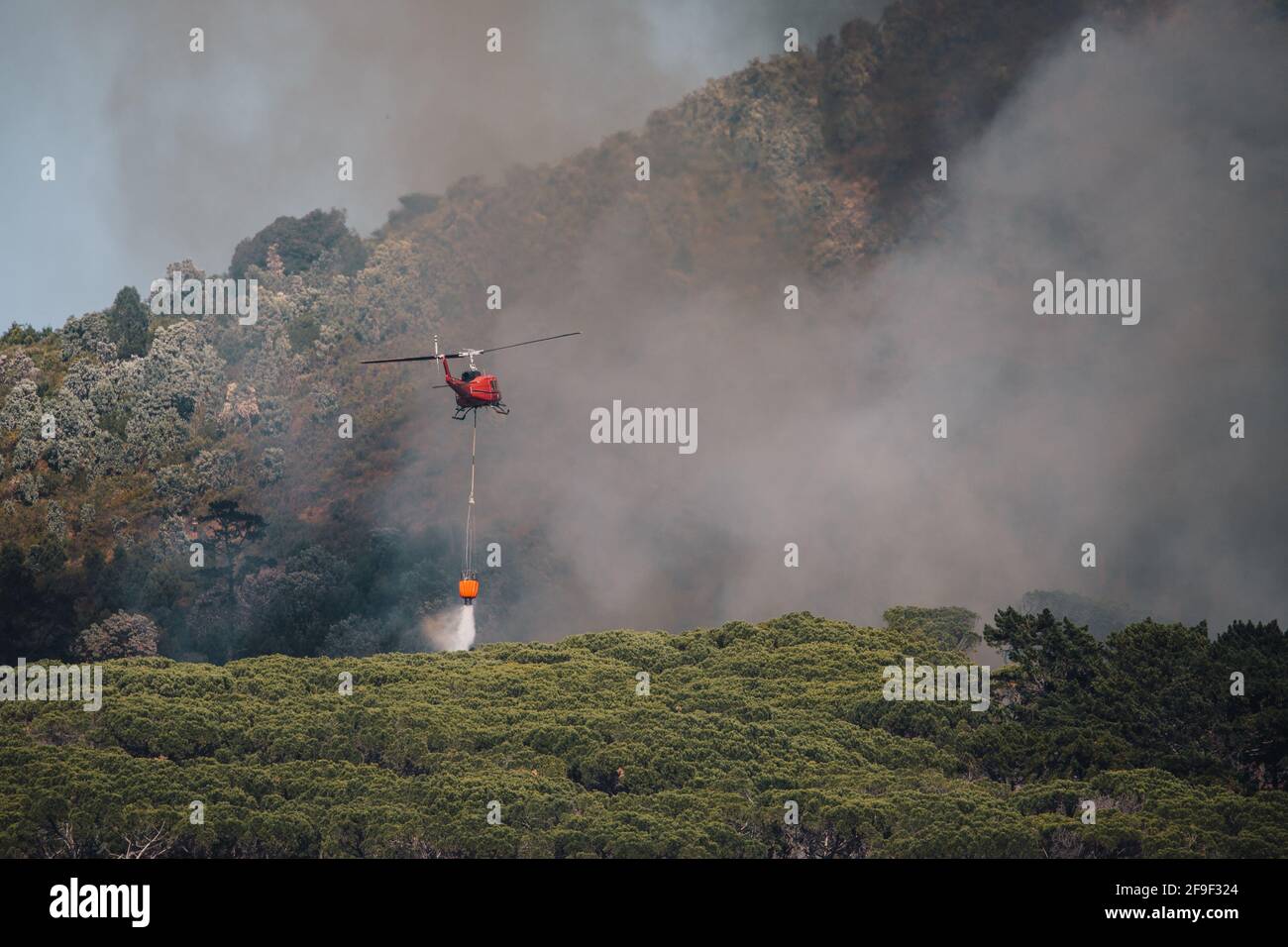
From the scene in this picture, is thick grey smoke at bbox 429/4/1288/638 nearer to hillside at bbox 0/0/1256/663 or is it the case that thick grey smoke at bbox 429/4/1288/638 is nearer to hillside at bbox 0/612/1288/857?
hillside at bbox 0/0/1256/663

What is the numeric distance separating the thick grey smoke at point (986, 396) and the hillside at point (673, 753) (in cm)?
1646

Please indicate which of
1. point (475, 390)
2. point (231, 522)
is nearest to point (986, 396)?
point (231, 522)

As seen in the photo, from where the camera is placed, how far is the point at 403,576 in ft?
439

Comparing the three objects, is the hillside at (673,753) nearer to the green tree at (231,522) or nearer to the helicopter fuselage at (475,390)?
the helicopter fuselage at (475,390)

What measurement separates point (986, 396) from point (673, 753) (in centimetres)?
5164

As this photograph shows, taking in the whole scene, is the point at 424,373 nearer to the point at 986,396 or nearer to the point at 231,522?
the point at 231,522

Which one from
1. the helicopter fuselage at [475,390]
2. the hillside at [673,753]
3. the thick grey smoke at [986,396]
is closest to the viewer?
the helicopter fuselage at [475,390]

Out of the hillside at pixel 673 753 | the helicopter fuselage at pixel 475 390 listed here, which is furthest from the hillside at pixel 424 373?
the helicopter fuselage at pixel 475 390

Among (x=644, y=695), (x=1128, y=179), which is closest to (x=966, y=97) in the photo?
(x=1128, y=179)

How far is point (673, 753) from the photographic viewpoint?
98250 mm

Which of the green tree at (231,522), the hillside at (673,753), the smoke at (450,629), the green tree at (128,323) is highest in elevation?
Answer: the green tree at (128,323)

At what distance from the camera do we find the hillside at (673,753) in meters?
89.8

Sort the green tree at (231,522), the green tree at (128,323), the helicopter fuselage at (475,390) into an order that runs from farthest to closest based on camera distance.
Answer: the green tree at (128,323) < the green tree at (231,522) < the helicopter fuselage at (475,390)

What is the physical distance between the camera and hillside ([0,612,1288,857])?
294ft
